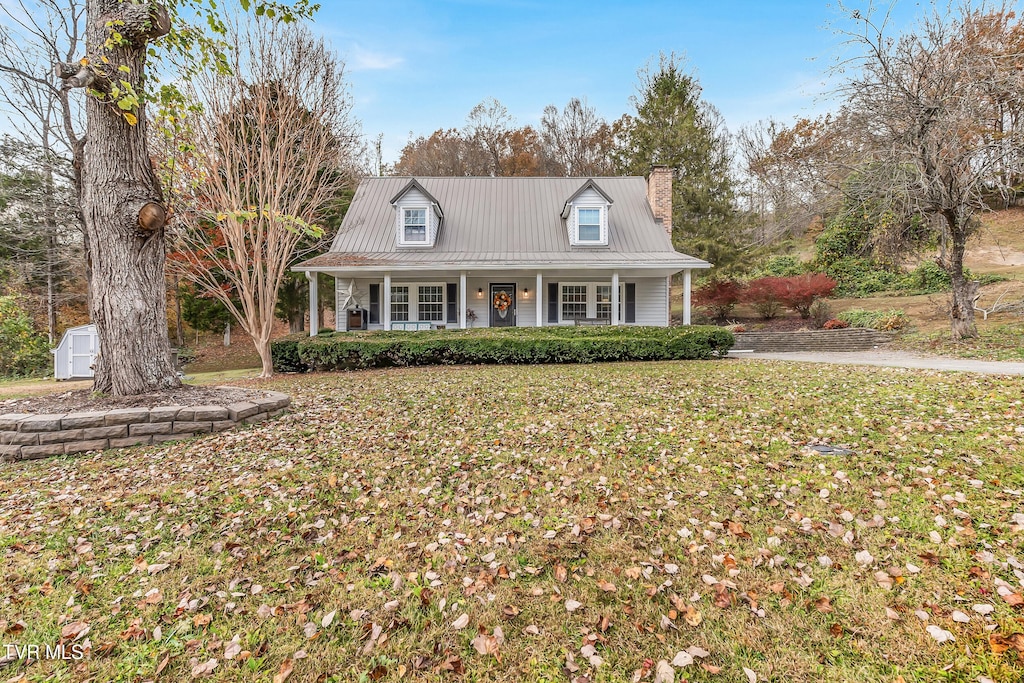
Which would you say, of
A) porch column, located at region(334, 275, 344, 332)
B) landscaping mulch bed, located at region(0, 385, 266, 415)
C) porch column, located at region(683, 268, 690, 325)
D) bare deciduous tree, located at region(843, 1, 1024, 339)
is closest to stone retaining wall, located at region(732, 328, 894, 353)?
porch column, located at region(683, 268, 690, 325)

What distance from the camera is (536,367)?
10.9 m

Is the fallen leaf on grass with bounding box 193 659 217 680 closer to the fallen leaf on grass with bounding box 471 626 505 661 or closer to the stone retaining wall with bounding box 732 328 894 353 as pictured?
the fallen leaf on grass with bounding box 471 626 505 661

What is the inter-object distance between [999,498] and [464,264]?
39.7ft

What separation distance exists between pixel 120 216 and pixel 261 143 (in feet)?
18.2

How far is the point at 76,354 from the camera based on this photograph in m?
13.4

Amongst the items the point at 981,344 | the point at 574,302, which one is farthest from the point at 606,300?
the point at 981,344

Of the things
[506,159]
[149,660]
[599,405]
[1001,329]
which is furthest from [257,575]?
[506,159]

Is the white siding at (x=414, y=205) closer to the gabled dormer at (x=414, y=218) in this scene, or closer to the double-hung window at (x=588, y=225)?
the gabled dormer at (x=414, y=218)

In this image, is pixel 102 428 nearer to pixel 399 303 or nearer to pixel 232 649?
pixel 232 649

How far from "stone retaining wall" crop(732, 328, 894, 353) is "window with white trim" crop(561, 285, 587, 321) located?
5285mm

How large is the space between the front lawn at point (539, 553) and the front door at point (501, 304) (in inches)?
422

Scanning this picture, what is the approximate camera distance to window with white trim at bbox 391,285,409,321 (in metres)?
15.6

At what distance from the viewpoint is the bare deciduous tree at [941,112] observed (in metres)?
10.1

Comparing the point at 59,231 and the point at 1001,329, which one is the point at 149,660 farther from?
the point at 59,231
